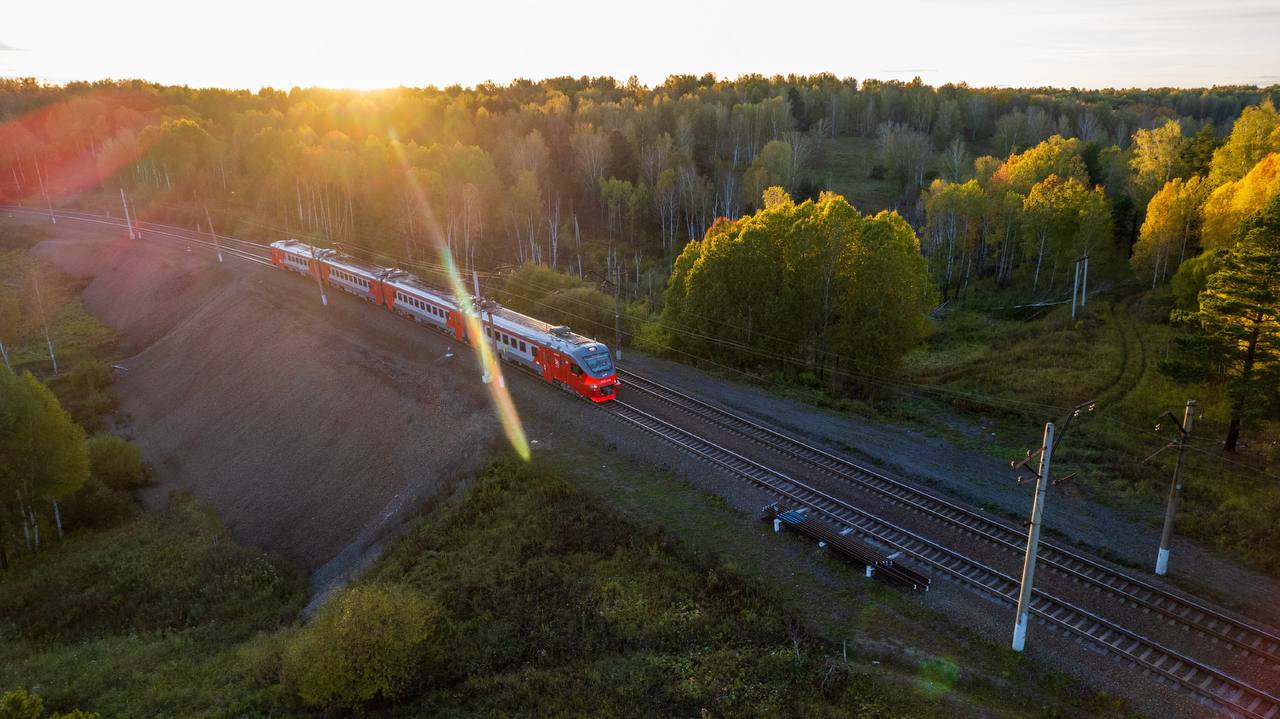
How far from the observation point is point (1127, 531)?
2392cm

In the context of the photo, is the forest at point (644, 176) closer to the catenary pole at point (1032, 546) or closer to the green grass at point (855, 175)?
the green grass at point (855, 175)

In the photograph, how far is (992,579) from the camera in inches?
844

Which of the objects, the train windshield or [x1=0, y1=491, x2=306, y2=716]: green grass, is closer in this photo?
[x1=0, y1=491, x2=306, y2=716]: green grass

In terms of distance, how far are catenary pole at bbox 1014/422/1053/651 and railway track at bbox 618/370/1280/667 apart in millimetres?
4408

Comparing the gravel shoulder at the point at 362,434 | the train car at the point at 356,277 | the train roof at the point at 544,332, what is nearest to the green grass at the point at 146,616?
the gravel shoulder at the point at 362,434

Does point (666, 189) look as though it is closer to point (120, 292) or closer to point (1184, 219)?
point (1184, 219)

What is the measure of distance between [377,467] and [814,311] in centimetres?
2511

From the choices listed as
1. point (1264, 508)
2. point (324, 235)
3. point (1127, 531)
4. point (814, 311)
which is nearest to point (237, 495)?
point (814, 311)

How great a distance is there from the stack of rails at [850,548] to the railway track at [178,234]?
62283mm

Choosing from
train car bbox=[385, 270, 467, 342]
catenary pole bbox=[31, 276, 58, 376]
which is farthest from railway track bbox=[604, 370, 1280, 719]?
catenary pole bbox=[31, 276, 58, 376]

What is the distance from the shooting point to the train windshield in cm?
3494

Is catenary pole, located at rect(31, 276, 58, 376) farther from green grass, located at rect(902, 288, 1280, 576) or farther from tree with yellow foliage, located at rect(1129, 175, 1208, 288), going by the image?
tree with yellow foliage, located at rect(1129, 175, 1208, 288)

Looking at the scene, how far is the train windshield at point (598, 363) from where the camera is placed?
1375 inches

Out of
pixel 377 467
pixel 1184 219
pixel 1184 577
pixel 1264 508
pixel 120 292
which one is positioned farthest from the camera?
pixel 120 292
